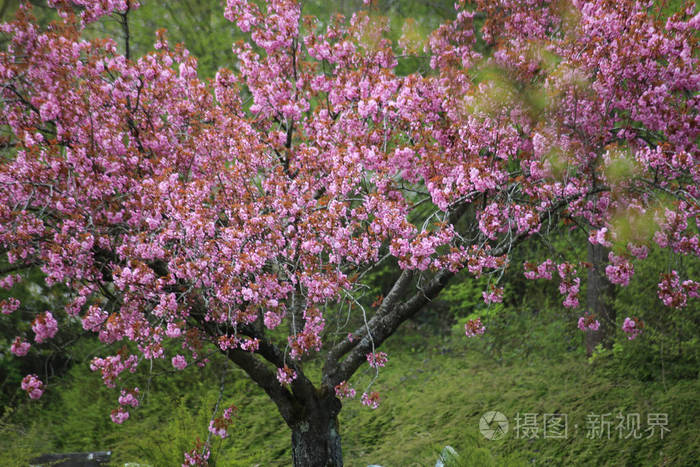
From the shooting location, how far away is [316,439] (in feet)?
14.2

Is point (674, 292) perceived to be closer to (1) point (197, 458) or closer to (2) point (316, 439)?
(2) point (316, 439)

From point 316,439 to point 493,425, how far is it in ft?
7.24

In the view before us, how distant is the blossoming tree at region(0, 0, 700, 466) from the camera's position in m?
3.70

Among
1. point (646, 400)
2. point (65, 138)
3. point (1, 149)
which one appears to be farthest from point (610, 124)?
point (1, 149)

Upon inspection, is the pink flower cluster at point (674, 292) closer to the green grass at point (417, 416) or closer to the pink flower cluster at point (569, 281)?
the pink flower cluster at point (569, 281)

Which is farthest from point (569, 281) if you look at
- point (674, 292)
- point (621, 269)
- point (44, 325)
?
point (44, 325)

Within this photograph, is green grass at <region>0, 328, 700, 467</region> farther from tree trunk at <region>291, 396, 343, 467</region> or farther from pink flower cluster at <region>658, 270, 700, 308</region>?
pink flower cluster at <region>658, 270, 700, 308</region>

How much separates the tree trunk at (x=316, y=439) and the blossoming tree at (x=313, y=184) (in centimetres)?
1

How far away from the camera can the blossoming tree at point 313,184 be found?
3.70 metres

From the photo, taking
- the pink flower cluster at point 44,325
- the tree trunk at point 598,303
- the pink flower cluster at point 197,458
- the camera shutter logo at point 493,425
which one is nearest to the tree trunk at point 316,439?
the pink flower cluster at point 197,458

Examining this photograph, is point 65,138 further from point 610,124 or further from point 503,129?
point 610,124

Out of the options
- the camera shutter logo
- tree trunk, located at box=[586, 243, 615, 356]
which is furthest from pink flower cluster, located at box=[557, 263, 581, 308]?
tree trunk, located at box=[586, 243, 615, 356]

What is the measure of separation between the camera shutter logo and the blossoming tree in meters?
1.76

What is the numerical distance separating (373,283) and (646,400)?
5679mm
